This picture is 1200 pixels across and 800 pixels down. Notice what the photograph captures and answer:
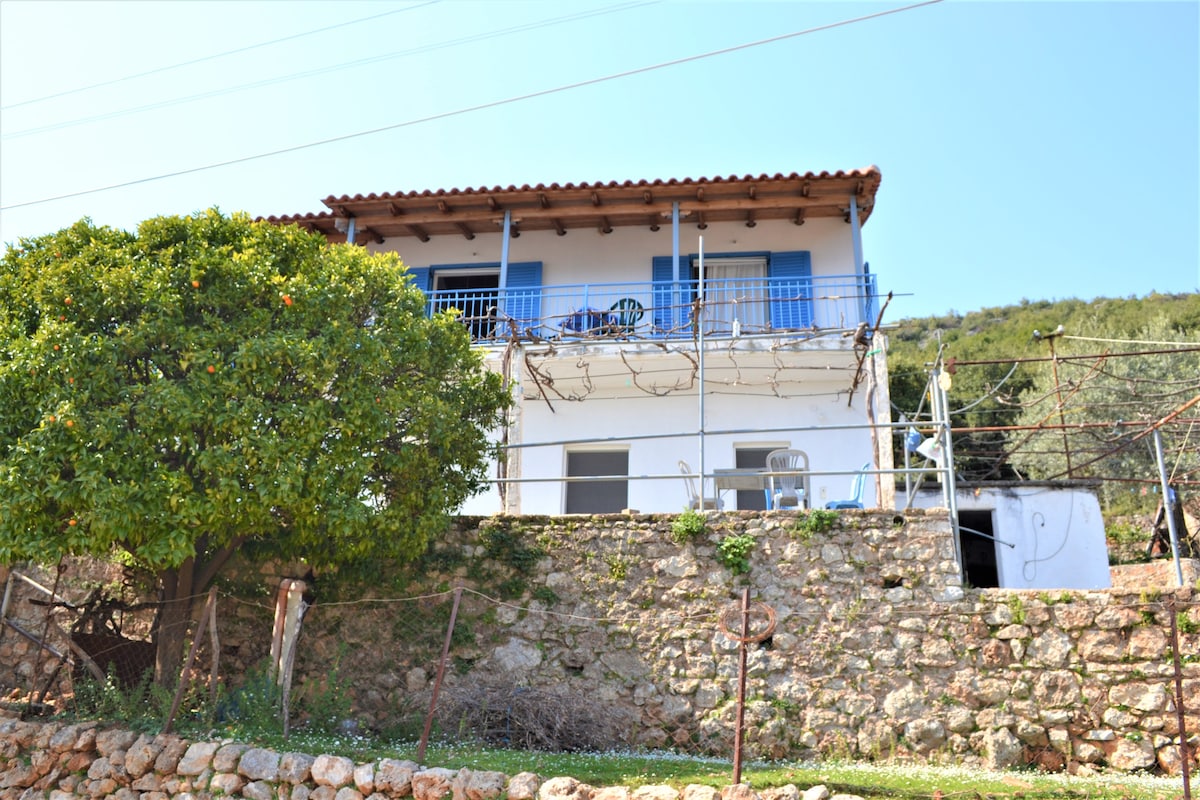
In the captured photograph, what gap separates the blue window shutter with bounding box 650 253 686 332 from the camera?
11.9m

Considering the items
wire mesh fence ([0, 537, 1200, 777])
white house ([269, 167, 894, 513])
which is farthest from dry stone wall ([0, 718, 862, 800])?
white house ([269, 167, 894, 513])

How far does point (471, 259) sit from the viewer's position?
13.6m

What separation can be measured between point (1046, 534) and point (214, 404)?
1102cm

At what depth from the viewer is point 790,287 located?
12.1 metres

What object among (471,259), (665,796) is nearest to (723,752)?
(665,796)

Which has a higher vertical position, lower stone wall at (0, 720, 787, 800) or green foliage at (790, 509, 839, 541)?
green foliage at (790, 509, 839, 541)

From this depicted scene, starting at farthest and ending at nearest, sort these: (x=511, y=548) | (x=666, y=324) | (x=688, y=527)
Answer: (x=666, y=324) < (x=511, y=548) < (x=688, y=527)

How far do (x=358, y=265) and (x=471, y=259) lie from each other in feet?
17.5

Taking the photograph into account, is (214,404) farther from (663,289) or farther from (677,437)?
(663,289)

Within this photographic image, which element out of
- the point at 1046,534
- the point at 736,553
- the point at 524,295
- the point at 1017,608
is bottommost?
the point at 1017,608

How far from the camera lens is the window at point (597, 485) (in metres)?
12.2

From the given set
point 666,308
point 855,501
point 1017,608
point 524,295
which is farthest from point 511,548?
point 1017,608

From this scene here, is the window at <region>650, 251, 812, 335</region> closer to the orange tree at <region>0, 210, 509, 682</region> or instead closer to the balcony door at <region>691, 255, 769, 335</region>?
the balcony door at <region>691, 255, 769, 335</region>

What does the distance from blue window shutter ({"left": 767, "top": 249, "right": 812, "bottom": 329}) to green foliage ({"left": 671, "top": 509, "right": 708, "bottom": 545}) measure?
3.87 metres
